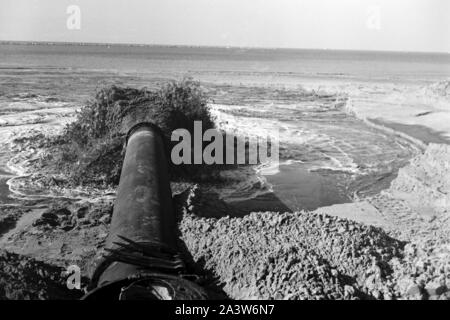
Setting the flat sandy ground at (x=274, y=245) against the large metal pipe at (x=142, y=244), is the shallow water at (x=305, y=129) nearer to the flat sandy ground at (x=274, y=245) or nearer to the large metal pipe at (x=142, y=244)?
the flat sandy ground at (x=274, y=245)

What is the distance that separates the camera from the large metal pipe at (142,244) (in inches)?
183

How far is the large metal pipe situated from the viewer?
4.65m

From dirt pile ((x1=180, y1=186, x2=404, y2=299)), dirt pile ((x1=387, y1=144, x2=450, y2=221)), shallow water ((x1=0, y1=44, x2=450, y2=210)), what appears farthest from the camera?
shallow water ((x1=0, y1=44, x2=450, y2=210))

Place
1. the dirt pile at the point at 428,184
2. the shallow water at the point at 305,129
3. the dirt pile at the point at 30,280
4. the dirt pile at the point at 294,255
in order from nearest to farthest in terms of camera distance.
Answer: the dirt pile at the point at 294,255 < the dirt pile at the point at 30,280 < the dirt pile at the point at 428,184 < the shallow water at the point at 305,129

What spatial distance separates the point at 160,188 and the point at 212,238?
3.55ft

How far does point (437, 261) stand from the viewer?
5582mm

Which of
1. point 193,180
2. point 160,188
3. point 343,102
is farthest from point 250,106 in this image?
point 160,188

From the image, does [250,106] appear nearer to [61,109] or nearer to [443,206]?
[61,109]
